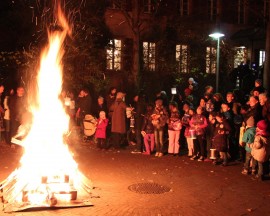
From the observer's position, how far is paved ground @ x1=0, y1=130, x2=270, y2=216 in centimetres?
821

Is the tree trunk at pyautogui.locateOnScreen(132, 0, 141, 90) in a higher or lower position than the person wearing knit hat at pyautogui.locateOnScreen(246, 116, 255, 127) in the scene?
higher

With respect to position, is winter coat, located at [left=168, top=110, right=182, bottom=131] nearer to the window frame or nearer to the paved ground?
the paved ground

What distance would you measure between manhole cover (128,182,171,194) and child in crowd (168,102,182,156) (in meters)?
3.71

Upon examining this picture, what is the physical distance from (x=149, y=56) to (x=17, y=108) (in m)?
12.2

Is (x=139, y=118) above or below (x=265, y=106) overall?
below

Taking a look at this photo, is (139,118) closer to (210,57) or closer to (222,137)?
(222,137)

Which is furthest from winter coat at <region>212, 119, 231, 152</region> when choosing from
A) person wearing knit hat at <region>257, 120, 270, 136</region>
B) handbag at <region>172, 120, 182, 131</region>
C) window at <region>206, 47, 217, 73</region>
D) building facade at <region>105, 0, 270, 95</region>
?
window at <region>206, 47, 217, 73</region>

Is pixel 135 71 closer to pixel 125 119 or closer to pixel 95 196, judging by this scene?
pixel 125 119

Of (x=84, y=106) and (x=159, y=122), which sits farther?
(x=84, y=106)

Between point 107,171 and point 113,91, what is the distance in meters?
5.43

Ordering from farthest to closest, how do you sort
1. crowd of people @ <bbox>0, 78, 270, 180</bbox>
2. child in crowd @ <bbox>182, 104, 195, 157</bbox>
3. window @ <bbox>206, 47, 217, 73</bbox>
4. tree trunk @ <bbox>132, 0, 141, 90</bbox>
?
window @ <bbox>206, 47, 217, 73</bbox> < tree trunk @ <bbox>132, 0, 141, 90</bbox> < child in crowd @ <bbox>182, 104, 195, 157</bbox> < crowd of people @ <bbox>0, 78, 270, 180</bbox>

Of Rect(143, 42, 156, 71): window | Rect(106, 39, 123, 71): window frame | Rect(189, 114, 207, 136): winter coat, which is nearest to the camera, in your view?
Rect(189, 114, 207, 136): winter coat

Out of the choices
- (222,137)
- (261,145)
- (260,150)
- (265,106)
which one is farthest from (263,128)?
(222,137)

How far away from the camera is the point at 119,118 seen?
1503cm
